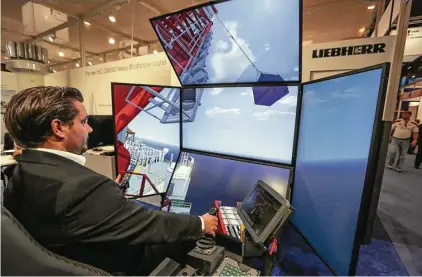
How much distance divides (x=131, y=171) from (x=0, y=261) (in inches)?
65.9

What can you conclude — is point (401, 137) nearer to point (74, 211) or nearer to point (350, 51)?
point (350, 51)

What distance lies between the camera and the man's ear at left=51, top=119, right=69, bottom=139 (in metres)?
0.90

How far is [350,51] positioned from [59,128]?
2.35 metres

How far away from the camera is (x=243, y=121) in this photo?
195cm

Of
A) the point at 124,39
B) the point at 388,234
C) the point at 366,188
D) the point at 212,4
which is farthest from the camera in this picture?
the point at 124,39

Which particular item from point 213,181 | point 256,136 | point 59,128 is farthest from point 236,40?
point 59,128

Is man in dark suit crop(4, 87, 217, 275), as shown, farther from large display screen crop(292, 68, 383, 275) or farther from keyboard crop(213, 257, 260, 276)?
large display screen crop(292, 68, 383, 275)

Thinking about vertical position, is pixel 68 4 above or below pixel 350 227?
above

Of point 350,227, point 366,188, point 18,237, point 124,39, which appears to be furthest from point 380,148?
point 124,39

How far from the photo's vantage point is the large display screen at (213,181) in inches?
71.3

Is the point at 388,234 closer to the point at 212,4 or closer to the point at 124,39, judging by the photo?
the point at 212,4

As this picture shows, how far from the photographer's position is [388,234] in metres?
2.43

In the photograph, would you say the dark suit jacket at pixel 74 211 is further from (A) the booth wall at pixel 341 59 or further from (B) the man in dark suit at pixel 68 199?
(A) the booth wall at pixel 341 59

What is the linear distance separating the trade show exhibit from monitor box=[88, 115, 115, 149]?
1.07 meters
